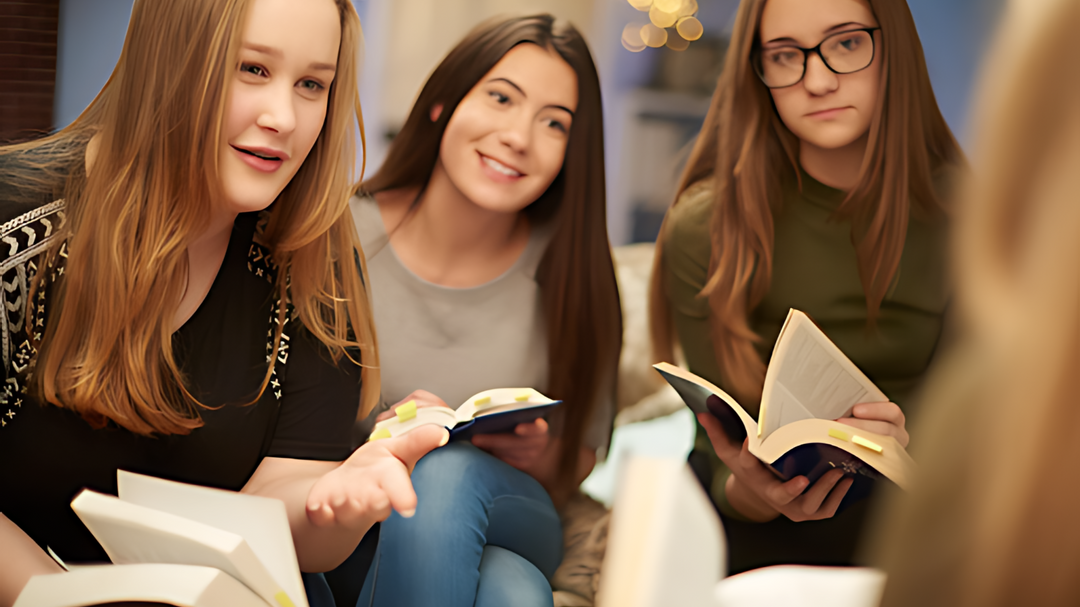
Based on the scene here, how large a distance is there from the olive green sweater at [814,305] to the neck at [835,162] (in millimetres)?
16

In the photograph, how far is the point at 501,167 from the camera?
3.72ft

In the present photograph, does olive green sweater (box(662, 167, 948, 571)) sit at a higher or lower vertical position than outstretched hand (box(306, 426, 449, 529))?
higher

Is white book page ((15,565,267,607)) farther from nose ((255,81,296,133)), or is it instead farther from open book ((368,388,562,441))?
nose ((255,81,296,133))

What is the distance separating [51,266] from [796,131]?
996mm

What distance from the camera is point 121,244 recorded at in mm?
892

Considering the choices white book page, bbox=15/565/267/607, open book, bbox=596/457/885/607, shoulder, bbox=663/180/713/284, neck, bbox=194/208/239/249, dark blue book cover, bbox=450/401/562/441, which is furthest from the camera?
shoulder, bbox=663/180/713/284

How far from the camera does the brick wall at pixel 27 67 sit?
1069mm

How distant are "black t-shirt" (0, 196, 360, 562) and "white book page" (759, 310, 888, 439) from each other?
57 cm

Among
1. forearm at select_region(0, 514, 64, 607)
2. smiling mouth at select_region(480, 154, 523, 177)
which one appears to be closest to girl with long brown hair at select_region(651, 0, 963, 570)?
smiling mouth at select_region(480, 154, 523, 177)

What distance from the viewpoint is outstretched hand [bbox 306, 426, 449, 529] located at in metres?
0.90

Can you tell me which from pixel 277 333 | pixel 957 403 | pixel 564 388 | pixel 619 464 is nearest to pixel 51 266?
pixel 277 333

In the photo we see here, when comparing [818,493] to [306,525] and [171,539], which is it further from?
[171,539]

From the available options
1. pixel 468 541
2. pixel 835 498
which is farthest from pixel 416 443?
pixel 835 498

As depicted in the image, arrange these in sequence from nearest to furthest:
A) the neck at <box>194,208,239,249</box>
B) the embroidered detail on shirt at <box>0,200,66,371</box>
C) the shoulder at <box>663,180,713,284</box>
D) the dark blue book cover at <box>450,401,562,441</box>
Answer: the embroidered detail on shirt at <box>0,200,66,371</box>, the neck at <box>194,208,239,249</box>, the dark blue book cover at <box>450,401,562,441</box>, the shoulder at <box>663,180,713,284</box>
